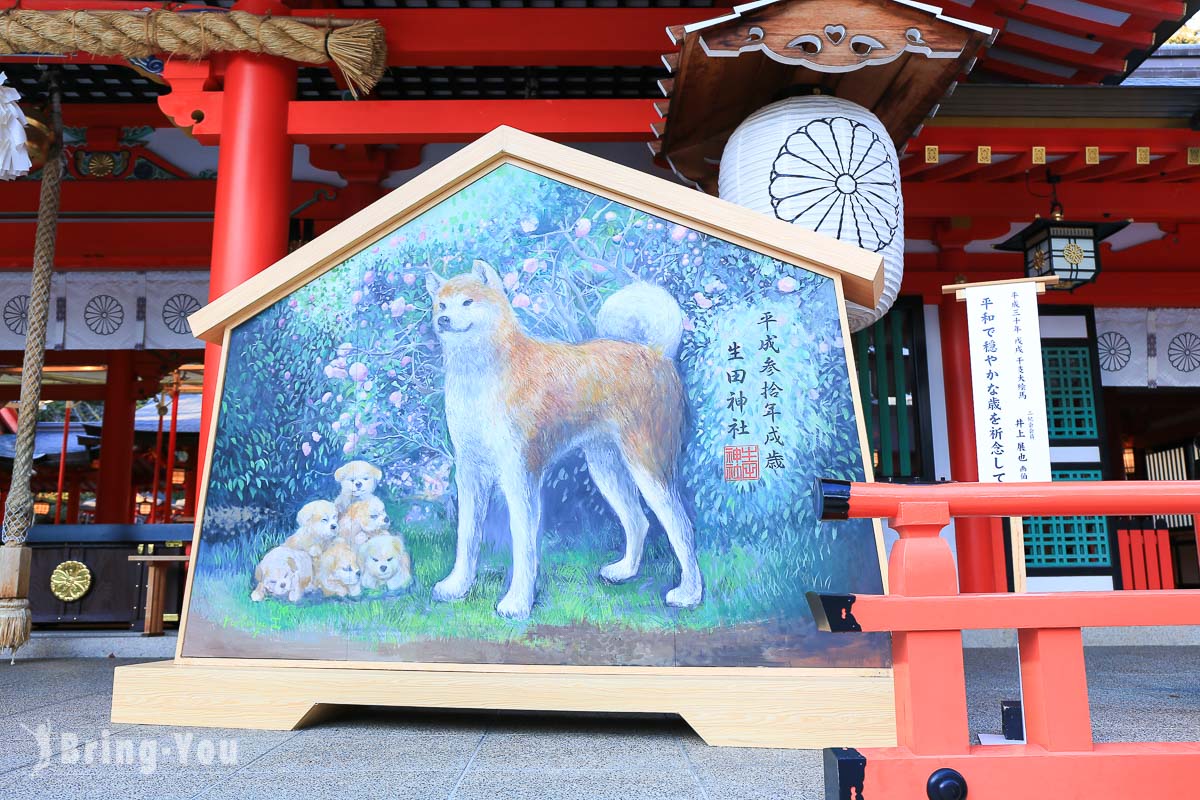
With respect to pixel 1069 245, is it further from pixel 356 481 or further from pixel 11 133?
pixel 11 133

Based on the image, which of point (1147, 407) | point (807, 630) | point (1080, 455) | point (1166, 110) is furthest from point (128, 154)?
point (1147, 407)

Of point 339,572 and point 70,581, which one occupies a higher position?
point 339,572

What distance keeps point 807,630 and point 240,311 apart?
7.40 ft

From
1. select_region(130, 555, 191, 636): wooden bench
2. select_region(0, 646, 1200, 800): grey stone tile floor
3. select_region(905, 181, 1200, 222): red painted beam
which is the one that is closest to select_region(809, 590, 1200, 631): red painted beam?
select_region(0, 646, 1200, 800): grey stone tile floor

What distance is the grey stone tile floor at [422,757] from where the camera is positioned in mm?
1975

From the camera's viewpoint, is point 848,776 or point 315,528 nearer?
point 848,776

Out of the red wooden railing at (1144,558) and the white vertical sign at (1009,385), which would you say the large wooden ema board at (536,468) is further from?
the red wooden railing at (1144,558)

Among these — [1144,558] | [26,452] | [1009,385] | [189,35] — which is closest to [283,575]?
[26,452]

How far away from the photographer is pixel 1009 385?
3.73 m

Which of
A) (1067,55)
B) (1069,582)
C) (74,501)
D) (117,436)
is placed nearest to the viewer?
(1067,55)

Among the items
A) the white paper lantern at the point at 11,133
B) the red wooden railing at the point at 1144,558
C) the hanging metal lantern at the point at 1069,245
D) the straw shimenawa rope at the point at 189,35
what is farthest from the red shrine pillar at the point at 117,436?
the red wooden railing at the point at 1144,558

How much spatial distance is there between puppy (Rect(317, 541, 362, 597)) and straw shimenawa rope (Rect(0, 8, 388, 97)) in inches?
114

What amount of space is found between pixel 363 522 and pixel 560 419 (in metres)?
0.75

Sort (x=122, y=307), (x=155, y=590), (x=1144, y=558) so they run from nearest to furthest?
(x=155, y=590) < (x=1144, y=558) < (x=122, y=307)
